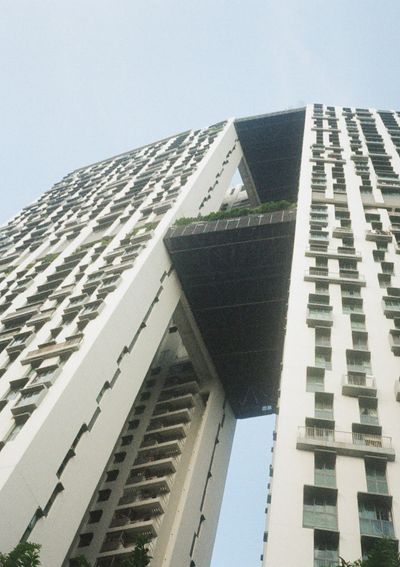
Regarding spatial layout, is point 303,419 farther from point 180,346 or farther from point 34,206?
point 34,206

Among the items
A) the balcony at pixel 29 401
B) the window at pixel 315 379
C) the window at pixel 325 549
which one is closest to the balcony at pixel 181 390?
the balcony at pixel 29 401

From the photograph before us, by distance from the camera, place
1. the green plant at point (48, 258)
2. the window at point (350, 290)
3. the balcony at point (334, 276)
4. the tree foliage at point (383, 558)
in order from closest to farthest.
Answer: the tree foliage at point (383, 558) → the window at point (350, 290) → the balcony at point (334, 276) → the green plant at point (48, 258)

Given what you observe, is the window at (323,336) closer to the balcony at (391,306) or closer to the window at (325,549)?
the balcony at (391,306)

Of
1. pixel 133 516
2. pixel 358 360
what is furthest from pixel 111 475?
pixel 358 360

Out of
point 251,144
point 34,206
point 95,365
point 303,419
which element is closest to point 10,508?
point 95,365

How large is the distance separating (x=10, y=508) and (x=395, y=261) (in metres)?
20.9

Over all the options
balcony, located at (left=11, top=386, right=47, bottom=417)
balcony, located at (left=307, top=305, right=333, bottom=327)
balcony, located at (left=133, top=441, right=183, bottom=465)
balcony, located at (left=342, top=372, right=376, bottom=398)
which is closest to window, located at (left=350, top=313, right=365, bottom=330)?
balcony, located at (left=307, top=305, right=333, bottom=327)

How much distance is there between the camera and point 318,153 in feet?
152

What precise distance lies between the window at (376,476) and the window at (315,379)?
3.63 metres

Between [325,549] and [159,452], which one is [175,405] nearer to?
[159,452]

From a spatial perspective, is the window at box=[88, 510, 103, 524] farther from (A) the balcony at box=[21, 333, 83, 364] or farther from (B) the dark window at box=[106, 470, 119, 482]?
(A) the balcony at box=[21, 333, 83, 364]

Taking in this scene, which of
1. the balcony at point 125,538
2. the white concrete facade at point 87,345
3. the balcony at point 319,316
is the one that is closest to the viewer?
the white concrete facade at point 87,345

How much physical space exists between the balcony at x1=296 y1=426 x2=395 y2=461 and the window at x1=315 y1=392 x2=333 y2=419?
83cm

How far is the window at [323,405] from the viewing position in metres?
19.8
